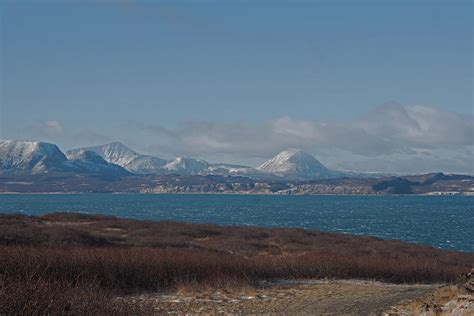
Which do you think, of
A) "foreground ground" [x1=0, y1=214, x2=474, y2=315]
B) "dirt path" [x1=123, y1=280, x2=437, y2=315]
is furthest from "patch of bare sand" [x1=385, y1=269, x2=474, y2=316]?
"dirt path" [x1=123, y1=280, x2=437, y2=315]

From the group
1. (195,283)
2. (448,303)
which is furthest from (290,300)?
(448,303)

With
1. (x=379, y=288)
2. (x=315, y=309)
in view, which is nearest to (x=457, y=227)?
(x=379, y=288)

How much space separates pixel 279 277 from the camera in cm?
2908

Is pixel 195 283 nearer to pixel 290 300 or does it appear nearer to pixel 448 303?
pixel 290 300

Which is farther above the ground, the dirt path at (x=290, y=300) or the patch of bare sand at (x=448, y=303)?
the patch of bare sand at (x=448, y=303)

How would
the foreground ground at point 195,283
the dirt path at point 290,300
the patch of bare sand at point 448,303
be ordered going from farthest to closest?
1. the dirt path at point 290,300
2. the patch of bare sand at point 448,303
3. the foreground ground at point 195,283

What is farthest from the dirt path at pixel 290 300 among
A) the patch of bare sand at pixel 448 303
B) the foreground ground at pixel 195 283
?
the patch of bare sand at pixel 448 303

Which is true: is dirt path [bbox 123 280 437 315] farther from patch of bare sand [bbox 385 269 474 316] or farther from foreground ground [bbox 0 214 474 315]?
patch of bare sand [bbox 385 269 474 316]

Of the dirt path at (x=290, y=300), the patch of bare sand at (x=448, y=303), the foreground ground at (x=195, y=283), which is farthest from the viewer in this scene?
the dirt path at (x=290, y=300)

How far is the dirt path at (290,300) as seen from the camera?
19.9m

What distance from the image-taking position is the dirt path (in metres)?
19.9

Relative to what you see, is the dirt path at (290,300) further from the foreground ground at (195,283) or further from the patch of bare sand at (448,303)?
the patch of bare sand at (448,303)

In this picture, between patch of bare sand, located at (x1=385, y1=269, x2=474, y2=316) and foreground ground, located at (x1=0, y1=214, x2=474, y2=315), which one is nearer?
foreground ground, located at (x1=0, y1=214, x2=474, y2=315)

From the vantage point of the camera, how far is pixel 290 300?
2219 cm
